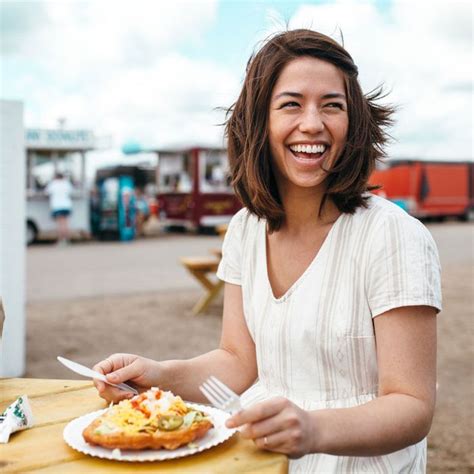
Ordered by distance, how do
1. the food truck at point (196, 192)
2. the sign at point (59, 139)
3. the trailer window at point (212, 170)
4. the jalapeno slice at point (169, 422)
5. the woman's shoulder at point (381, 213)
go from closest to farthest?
1. the jalapeno slice at point (169, 422)
2. the woman's shoulder at point (381, 213)
3. the sign at point (59, 139)
4. the food truck at point (196, 192)
5. the trailer window at point (212, 170)

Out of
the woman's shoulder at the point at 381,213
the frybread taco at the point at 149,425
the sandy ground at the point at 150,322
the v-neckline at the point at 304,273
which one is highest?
the woman's shoulder at the point at 381,213

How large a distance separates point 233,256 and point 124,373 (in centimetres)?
49

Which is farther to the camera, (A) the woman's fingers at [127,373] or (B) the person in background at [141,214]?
(B) the person in background at [141,214]

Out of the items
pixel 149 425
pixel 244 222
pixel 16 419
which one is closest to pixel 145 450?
pixel 149 425

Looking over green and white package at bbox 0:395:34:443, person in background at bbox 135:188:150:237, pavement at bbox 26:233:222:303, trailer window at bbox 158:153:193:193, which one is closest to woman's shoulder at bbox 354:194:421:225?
green and white package at bbox 0:395:34:443

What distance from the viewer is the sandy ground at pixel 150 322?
4840 millimetres

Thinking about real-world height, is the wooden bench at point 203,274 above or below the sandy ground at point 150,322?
above

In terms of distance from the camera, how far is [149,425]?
58.2 inches

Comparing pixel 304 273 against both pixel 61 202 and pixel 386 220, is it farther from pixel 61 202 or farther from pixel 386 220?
pixel 61 202

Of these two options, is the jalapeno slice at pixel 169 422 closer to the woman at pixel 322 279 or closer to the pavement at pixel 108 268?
the woman at pixel 322 279

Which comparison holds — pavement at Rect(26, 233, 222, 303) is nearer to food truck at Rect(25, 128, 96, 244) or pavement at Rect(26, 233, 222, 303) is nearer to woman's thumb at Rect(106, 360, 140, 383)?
food truck at Rect(25, 128, 96, 244)

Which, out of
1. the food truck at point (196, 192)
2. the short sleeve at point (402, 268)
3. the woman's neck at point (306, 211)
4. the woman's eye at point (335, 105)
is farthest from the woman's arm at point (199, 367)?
the food truck at point (196, 192)

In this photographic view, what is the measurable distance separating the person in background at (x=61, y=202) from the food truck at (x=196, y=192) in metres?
4.10

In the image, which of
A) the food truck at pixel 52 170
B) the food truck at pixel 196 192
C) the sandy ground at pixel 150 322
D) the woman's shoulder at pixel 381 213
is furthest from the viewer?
the food truck at pixel 196 192
